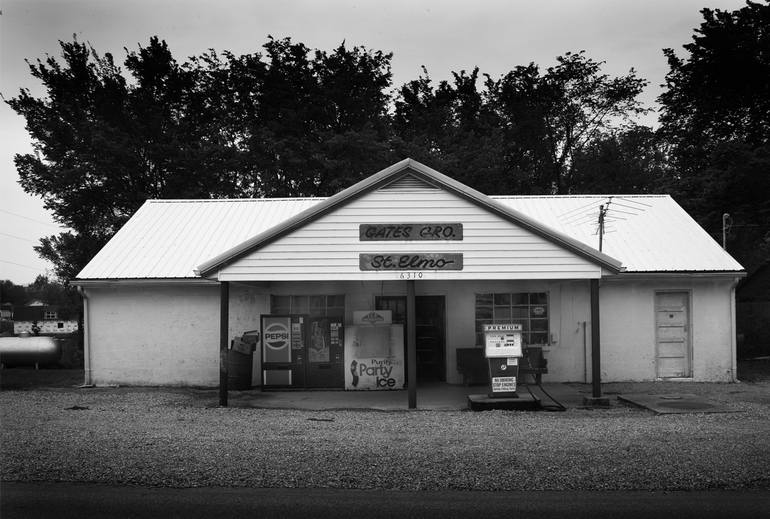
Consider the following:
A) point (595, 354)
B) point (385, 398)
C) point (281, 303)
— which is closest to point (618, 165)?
point (281, 303)

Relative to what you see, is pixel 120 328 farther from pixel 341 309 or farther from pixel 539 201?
pixel 539 201

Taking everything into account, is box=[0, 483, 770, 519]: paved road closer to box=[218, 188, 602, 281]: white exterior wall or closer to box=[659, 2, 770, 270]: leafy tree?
box=[218, 188, 602, 281]: white exterior wall

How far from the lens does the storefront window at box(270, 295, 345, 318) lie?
18.3m

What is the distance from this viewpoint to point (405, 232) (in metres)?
14.4

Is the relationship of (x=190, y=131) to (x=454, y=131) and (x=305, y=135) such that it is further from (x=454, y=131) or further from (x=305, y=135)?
(x=454, y=131)

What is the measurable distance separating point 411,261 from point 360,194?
5.33 ft

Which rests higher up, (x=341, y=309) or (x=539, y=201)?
(x=539, y=201)

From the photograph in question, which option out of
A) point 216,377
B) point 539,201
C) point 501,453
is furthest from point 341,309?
point 501,453

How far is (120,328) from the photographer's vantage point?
60.0ft

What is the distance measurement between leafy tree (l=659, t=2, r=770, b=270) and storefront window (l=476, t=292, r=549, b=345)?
53.5ft

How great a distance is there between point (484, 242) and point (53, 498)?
908cm

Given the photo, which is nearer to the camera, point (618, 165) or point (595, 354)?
point (595, 354)

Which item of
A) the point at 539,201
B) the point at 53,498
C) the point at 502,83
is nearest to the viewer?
the point at 53,498

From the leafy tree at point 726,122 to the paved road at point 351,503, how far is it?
26.2 meters
